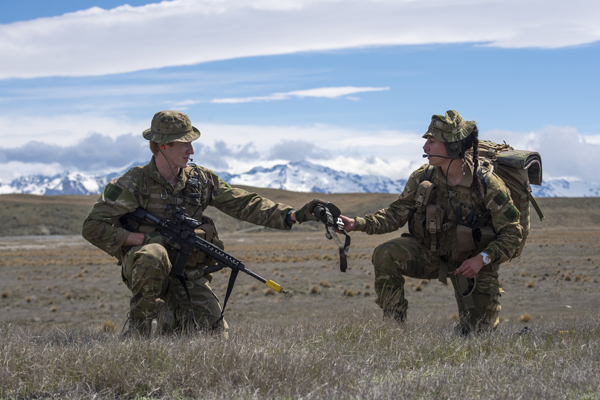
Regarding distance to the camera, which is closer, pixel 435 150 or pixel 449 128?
pixel 449 128

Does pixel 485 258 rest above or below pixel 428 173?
below

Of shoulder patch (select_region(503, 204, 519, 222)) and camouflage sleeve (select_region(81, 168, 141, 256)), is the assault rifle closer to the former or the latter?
camouflage sleeve (select_region(81, 168, 141, 256))

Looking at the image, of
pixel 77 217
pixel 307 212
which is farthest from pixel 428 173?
pixel 77 217

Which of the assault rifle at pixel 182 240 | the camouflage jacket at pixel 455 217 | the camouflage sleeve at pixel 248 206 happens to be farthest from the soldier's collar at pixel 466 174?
the assault rifle at pixel 182 240

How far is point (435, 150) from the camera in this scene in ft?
19.2

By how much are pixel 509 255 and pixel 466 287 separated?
0.53m

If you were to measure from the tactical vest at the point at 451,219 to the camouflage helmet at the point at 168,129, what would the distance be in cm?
253

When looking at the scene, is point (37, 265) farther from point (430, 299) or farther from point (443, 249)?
point (443, 249)

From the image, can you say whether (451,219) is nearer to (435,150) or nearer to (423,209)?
(423,209)

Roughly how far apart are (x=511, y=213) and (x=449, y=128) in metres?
1.06

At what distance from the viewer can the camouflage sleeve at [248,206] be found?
236 inches

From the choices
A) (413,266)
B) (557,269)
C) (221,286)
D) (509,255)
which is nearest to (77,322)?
(221,286)

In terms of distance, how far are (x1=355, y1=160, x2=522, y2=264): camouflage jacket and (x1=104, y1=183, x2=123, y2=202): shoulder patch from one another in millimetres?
2496

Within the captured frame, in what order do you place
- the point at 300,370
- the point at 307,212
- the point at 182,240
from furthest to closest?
the point at 307,212 → the point at 182,240 → the point at 300,370
